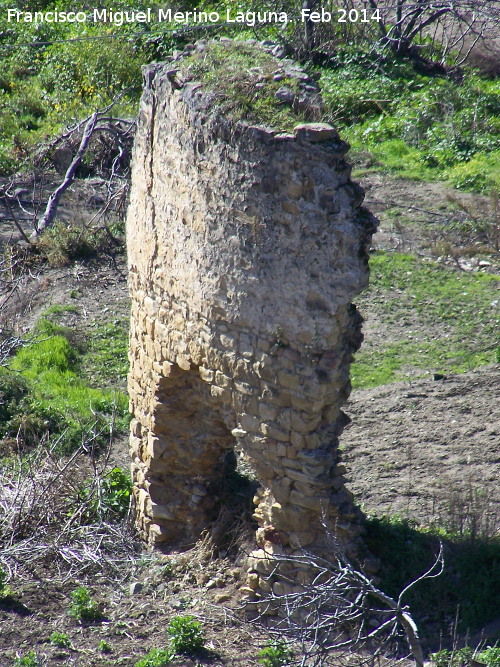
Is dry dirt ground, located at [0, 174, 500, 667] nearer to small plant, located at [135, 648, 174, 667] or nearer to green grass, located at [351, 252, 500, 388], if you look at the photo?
small plant, located at [135, 648, 174, 667]

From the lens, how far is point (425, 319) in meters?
8.66

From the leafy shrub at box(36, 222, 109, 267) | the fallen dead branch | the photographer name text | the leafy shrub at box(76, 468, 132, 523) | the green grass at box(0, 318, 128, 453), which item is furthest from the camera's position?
the photographer name text

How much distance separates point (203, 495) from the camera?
523cm

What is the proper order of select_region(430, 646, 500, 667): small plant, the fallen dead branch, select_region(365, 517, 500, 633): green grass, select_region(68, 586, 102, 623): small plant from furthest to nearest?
select_region(68, 586, 102, 623): small plant, select_region(365, 517, 500, 633): green grass, the fallen dead branch, select_region(430, 646, 500, 667): small plant

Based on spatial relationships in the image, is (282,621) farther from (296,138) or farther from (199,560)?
(296,138)

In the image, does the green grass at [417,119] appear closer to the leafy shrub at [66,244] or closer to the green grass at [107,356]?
the leafy shrub at [66,244]

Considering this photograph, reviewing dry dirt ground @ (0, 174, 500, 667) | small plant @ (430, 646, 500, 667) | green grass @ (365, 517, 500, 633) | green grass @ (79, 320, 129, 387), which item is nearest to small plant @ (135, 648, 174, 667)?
dry dirt ground @ (0, 174, 500, 667)

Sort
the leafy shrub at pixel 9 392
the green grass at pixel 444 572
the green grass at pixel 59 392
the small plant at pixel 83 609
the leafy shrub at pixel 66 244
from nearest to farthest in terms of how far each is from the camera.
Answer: the green grass at pixel 444 572 < the small plant at pixel 83 609 < the green grass at pixel 59 392 < the leafy shrub at pixel 9 392 < the leafy shrub at pixel 66 244

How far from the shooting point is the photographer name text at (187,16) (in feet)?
49.2

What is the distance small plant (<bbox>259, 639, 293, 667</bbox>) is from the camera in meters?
4.04

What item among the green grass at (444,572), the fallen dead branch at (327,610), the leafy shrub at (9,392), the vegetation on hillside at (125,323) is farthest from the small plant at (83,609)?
the leafy shrub at (9,392)

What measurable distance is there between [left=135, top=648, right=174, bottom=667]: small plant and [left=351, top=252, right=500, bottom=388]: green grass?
3.95 metres

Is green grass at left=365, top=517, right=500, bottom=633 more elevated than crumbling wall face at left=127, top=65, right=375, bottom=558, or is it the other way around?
crumbling wall face at left=127, top=65, right=375, bottom=558

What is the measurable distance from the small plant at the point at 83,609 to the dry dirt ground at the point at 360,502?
0.19 feet
